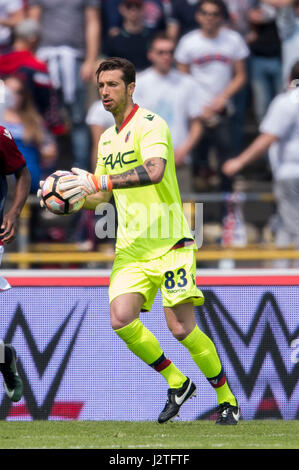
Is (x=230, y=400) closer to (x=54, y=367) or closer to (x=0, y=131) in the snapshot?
(x=54, y=367)

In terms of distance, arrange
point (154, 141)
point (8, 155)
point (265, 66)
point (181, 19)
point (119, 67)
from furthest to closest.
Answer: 1. point (181, 19)
2. point (265, 66)
3. point (8, 155)
4. point (119, 67)
5. point (154, 141)

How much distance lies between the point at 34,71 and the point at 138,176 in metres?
4.03

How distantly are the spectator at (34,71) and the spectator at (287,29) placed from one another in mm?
2407

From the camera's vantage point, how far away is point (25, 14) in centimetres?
1017

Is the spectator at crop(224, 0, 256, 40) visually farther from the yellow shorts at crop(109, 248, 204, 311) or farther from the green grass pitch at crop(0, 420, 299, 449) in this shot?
the green grass pitch at crop(0, 420, 299, 449)

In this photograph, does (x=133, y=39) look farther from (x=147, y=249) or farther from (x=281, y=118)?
(x=147, y=249)

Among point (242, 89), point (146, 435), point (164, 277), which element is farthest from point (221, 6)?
point (146, 435)

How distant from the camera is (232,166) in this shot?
9445mm

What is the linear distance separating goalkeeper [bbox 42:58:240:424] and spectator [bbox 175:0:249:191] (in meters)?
3.56

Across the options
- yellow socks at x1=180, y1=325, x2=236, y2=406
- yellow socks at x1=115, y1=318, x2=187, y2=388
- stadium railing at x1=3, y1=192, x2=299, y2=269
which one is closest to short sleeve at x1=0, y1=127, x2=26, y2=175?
yellow socks at x1=115, y1=318, x2=187, y2=388
